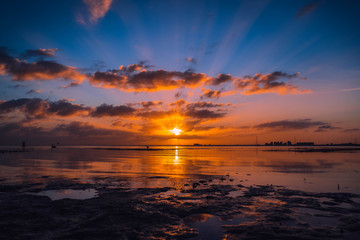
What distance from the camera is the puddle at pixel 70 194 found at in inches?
699

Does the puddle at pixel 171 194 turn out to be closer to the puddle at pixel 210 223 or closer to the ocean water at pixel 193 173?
the ocean water at pixel 193 173

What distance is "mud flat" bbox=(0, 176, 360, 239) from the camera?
1091cm

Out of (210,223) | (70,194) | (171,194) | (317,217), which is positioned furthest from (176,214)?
(70,194)

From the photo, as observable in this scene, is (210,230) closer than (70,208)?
Yes

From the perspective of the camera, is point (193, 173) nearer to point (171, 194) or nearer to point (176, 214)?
point (171, 194)

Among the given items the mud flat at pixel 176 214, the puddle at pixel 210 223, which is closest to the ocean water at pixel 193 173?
the mud flat at pixel 176 214

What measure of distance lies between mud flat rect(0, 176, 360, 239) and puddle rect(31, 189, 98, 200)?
0.24 feet

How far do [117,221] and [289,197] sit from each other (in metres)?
13.5

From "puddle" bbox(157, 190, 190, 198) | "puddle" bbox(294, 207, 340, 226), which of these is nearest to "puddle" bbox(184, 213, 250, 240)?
"puddle" bbox(294, 207, 340, 226)

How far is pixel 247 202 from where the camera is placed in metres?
16.4

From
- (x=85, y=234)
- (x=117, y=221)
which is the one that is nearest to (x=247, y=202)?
(x=117, y=221)

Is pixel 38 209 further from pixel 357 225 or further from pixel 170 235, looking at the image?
pixel 357 225

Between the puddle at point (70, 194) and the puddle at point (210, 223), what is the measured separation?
9484mm

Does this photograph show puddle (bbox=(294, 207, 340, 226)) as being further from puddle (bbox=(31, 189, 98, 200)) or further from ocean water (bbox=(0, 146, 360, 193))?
puddle (bbox=(31, 189, 98, 200))
